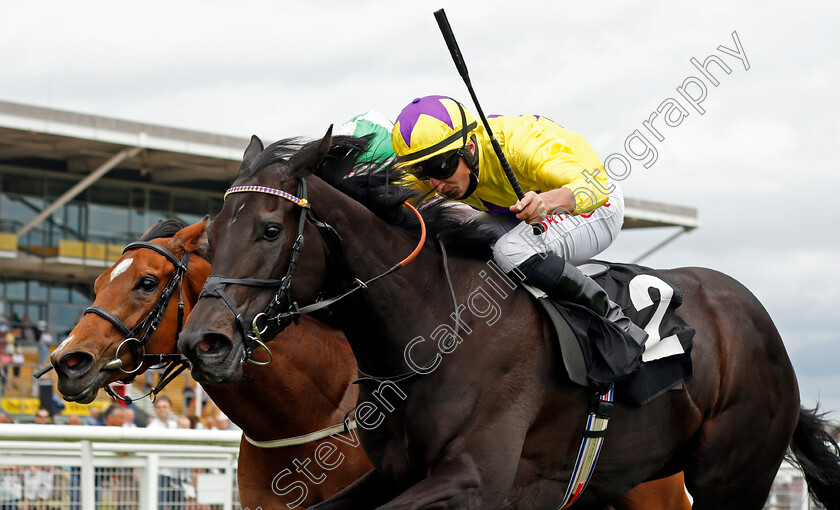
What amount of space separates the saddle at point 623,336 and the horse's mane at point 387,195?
271 mm

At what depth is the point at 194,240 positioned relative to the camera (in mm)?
3852

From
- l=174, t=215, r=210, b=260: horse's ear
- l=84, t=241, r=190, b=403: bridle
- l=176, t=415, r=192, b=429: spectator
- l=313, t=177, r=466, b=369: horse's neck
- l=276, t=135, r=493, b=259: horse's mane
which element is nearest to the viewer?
l=313, t=177, r=466, b=369: horse's neck

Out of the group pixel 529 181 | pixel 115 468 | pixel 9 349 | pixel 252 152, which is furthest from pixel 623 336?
pixel 9 349

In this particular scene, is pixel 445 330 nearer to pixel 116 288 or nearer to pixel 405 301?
pixel 405 301

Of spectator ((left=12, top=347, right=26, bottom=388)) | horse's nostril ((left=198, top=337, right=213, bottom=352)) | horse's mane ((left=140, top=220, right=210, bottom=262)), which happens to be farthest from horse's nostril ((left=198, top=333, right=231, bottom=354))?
spectator ((left=12, top=347, right=26, bottom=388))

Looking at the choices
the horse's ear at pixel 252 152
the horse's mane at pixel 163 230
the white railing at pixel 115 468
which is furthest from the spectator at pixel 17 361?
the horse's ear at pixel 252 152

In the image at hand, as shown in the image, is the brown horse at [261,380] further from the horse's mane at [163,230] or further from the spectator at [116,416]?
the spectator at [116,416]

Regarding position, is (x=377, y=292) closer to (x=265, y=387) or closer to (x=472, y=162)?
(x=472, y=162)

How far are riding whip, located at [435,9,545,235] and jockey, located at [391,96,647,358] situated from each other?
0.06 metres

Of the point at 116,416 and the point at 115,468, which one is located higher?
the point at 116,416

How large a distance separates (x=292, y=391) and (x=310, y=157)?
1.34m

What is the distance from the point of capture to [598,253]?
337cm

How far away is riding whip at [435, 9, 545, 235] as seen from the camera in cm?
286

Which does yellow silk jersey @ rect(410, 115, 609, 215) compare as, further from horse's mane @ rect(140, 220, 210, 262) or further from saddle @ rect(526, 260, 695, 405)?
horse's mane @ rect(140, 220, 210, 262)
